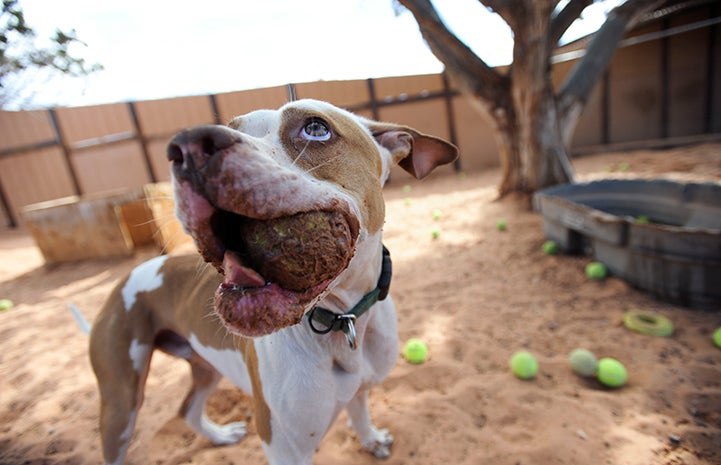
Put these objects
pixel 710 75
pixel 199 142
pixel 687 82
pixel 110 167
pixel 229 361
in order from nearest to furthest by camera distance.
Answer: pixel 199 142
pixel 229 361
pixel 710 75
pixel 687 82
pixel 110 167

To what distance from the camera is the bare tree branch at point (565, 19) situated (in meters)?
4.79

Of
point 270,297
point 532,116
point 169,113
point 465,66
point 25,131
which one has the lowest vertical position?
point 270,297

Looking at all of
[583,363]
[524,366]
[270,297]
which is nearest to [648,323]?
[583,363]

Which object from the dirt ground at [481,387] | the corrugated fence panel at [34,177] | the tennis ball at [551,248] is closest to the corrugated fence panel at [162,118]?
the corrugated fence panel at [34,177]

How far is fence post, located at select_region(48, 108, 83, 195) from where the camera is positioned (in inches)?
371

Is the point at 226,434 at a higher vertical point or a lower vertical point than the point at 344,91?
lower

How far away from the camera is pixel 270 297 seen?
0.87 meters

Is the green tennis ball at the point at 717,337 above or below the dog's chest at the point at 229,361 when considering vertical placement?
below

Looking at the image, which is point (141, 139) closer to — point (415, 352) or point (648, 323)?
point (415, 352)

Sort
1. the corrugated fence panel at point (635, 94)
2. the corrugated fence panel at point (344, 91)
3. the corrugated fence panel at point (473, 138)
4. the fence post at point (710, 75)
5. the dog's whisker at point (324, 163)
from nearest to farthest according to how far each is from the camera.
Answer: the dog's whisker at point (324, 163) < the fence post at point (710, 75) < the corrugated fence panel at point (635, 94) < the corrugated fence panel at point (344, 91) < the corrugated fence panel at point (473, 138)

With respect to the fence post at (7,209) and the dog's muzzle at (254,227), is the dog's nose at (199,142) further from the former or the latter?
the fence post at (7,209)

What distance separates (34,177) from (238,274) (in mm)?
12035

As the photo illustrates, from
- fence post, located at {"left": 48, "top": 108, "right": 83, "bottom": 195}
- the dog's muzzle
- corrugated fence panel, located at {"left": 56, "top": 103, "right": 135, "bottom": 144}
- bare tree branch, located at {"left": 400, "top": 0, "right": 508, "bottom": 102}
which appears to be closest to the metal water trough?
bare tree branch, located at {"left": 400, "top": 0, "right": 508, "bottom": 102}

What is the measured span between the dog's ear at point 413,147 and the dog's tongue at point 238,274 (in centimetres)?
85
